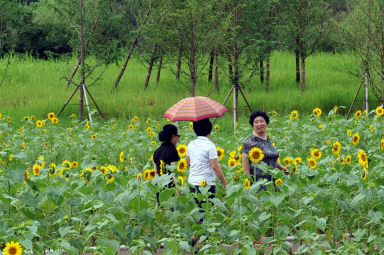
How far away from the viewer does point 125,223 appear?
219 inches

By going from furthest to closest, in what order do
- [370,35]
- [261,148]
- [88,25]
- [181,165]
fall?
1. [88,25]
2. [370,35]
3. [261,148]
4. [181,165]

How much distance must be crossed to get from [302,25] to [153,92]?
4447mm

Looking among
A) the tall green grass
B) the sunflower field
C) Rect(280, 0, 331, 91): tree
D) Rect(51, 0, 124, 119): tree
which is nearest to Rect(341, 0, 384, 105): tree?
the tall green grass

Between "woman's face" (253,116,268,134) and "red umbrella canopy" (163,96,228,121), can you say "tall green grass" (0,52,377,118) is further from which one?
"woman's face" (253,116,268,134)

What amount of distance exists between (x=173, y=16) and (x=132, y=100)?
3033 mm

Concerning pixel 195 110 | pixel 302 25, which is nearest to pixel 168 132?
pixel 195 110

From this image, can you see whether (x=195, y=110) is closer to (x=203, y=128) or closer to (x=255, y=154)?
(x=203, y=128)

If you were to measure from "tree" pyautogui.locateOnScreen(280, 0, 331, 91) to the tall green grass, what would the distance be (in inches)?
45.6

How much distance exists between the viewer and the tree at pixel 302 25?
1759cm

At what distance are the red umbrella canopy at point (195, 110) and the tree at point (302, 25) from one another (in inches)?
424

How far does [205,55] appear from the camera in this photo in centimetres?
1526

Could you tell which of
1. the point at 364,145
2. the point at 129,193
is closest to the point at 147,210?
the point at 129,193

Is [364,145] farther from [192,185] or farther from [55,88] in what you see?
[55,88]

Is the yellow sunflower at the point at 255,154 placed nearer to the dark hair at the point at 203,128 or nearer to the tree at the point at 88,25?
the dark hair at the point at 203,128
